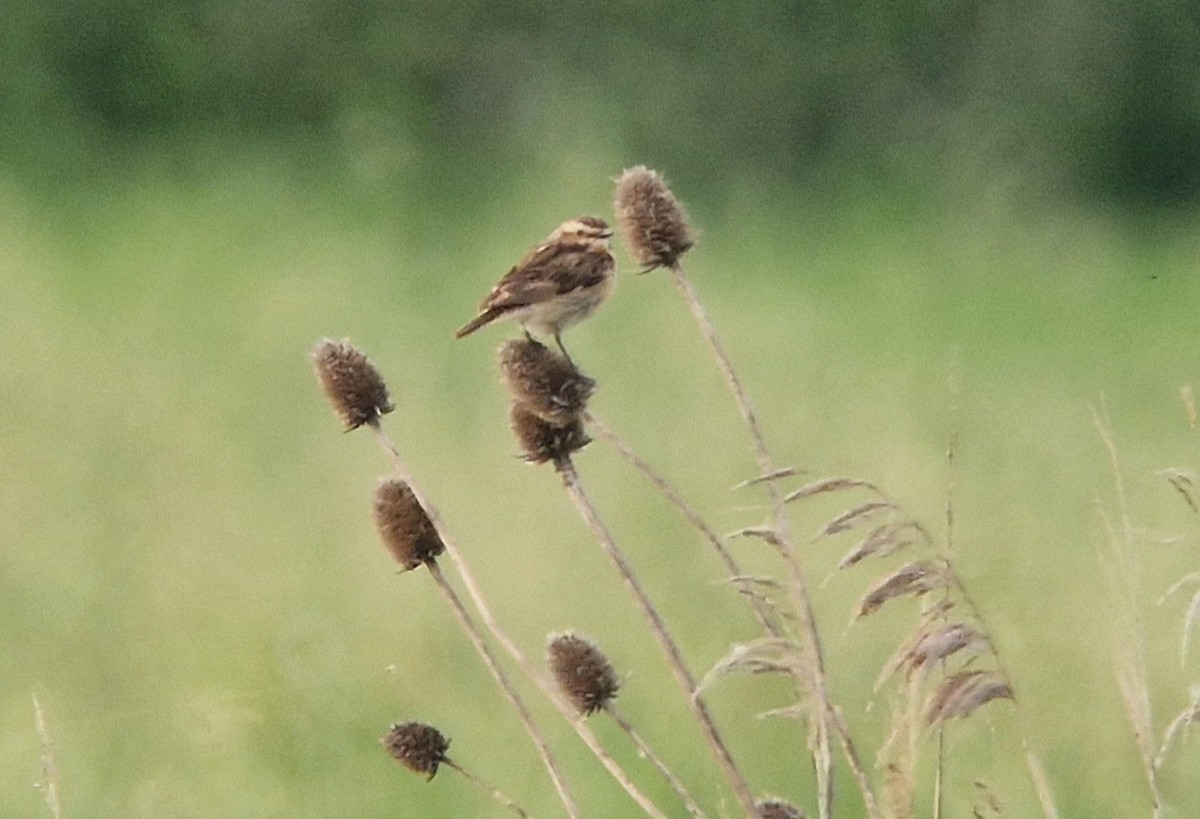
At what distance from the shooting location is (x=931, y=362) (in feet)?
15.4

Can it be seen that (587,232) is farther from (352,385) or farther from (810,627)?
(810,627)

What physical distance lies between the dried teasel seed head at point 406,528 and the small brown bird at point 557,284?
442 mm

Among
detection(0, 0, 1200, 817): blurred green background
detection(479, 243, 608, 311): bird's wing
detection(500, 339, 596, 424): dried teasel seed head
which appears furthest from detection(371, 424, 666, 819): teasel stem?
detection(479, 243, 608, 311): bird's wing

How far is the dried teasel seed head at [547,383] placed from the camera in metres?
2.10

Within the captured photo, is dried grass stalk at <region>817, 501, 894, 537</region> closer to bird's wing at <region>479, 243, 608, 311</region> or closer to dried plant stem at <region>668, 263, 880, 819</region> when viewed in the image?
dried plant stem at <region>668, 263, 880, 819</region>

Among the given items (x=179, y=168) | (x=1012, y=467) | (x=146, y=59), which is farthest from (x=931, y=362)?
(x=146, y=59)

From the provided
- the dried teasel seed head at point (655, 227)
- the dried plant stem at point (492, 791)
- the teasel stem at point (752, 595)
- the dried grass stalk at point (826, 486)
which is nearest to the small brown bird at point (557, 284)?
the dried teasel seed head at point (655, 227)

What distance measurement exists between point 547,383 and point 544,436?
2.9 inches

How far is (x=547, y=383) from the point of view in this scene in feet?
6.95

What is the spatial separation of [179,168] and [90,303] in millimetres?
1699

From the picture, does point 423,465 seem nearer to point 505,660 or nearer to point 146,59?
point 505,660

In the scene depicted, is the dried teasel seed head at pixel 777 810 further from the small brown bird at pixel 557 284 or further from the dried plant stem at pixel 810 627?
the small brown bird at pixel 557 284

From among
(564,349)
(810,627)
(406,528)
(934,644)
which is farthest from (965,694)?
(564,349)

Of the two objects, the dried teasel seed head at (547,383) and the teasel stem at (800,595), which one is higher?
the dried teasel seed head at (547,383)
